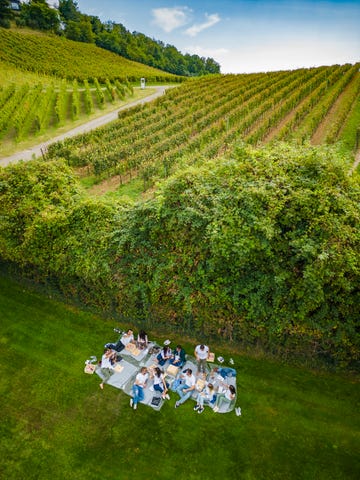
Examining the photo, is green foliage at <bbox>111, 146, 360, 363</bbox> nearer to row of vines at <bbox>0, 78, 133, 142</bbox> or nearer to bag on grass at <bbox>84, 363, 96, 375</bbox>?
bag on grass at <bbox>84, 363, 96, 375</bbox>

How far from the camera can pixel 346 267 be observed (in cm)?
837

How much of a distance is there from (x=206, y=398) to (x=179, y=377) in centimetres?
102

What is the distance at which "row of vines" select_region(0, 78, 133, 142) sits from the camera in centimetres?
3434

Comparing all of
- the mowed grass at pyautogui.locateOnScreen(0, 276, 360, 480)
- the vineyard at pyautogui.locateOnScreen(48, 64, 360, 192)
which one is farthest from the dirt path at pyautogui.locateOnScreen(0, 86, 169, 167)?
the mowed grass at pyautogui.locateOnScreen(0, 276, 360, 480)

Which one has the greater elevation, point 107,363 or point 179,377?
point 107,363

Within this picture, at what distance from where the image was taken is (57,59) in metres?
65.9

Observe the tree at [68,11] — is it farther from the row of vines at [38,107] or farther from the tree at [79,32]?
the row of vines at [38,107]

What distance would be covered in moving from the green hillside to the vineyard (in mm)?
21242

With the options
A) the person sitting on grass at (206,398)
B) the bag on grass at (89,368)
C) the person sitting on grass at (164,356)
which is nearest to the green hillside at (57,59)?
the bag on grass at (89,368)

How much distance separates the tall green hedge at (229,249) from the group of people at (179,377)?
1.06 m

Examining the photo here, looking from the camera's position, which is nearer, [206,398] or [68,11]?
[206,398]

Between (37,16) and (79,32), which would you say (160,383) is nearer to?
(37,16)

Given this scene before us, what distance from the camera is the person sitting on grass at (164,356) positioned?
10031 millimetres

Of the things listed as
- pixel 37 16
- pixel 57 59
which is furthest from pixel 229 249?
pixel 37 16
